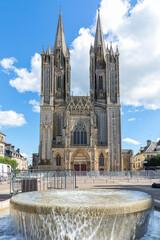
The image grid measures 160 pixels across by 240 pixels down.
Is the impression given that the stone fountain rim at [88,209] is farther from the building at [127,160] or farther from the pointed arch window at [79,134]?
the building at [127,160]

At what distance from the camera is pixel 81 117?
50438 mm

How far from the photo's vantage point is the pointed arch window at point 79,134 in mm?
49500

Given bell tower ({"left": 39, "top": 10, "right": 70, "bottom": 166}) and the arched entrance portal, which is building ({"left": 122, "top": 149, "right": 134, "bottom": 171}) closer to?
the arched entrance portal

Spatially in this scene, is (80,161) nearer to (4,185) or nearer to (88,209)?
(4,185)

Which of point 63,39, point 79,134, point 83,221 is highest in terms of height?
point 63,39

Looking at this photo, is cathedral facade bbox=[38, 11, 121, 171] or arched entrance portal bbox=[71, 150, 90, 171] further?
arched entrance portal bbox=[71, 150, 90, 171]

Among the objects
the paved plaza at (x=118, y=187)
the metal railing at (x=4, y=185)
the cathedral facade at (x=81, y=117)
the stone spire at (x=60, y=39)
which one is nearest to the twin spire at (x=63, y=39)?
the stone spire at (x=60, y=39)

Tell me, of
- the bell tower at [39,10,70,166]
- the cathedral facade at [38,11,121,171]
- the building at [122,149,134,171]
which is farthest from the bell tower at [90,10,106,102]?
the building at [122,149,134,171]

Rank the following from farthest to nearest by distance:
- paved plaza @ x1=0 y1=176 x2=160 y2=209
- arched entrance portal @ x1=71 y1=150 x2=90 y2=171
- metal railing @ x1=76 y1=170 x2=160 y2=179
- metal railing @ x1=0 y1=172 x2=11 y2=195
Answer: arched entrance portal @ x1=71 y1=150 x2=90 y2=171, metal railing @ x1=76 y1=170 x2=160 y2=179, metal railing @ x1=0 y1=172 x2=11 y2=195, paved plaza @ x1=0 y1=176 x2=160 y2=209

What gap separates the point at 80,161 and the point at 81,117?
9.40 metres

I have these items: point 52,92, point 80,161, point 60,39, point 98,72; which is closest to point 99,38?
point 60,39

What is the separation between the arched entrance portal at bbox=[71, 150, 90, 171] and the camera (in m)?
48.3

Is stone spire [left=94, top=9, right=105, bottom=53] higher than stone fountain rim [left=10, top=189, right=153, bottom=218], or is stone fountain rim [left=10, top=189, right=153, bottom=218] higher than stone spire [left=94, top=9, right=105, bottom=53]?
stone spire [left=94, top=9, right=105, bottom=53]

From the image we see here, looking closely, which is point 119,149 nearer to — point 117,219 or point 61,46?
point 61,46
